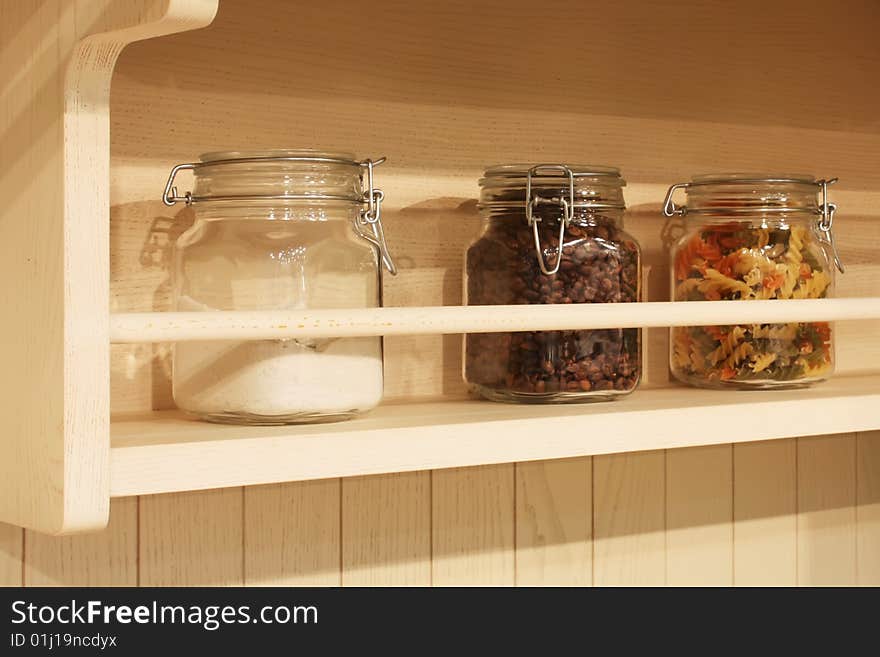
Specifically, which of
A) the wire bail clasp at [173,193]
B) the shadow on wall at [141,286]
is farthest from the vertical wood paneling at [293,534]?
the wire bail clasp at [173,193]

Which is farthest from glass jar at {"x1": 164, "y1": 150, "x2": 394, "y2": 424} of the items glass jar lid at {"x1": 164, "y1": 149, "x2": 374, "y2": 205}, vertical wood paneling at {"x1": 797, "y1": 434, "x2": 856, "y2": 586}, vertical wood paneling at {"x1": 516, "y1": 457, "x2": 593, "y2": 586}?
vertical wood paneling at {"x1": 797, "y1": 434, "x2": 856, "y2": 586}

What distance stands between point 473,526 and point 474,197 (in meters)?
0.25

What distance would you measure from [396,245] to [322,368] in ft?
0.58

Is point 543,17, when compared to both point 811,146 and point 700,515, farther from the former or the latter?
point 700,515

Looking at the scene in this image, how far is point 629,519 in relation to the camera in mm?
1015

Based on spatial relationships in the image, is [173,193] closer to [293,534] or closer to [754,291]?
[293,534]

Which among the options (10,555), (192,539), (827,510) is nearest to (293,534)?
(192,539)

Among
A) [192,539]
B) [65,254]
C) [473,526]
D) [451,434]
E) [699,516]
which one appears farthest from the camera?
[699,516]

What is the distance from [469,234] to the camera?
92cm

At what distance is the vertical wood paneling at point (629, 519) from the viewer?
1.00 m

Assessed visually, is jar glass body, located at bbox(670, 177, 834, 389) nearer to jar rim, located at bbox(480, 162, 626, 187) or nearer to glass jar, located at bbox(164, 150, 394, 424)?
jar rim, located at bbox(480, 162, 626, 187)

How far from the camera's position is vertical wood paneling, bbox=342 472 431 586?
2.95 ft

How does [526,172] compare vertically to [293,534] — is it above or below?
above

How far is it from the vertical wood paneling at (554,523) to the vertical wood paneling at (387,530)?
3.2 inches
